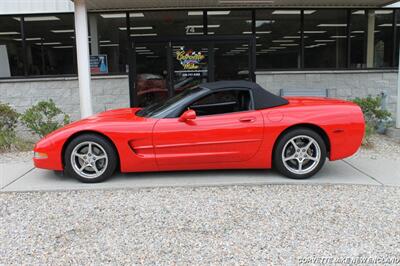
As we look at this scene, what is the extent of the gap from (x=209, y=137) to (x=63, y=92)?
6.40 m

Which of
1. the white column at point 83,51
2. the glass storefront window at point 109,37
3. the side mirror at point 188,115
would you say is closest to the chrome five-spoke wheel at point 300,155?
the side mirror at point 188,115

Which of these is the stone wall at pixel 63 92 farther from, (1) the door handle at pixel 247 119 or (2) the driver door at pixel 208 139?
(1) the door handle at pixel 247 119

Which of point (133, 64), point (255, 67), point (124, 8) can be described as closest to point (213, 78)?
point (255, 67)

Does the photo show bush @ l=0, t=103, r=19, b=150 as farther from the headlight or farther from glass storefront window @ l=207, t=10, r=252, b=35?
glass storefront window @ l=207, t=10, r=252, b=35

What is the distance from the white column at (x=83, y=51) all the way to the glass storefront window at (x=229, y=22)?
345 centimetres

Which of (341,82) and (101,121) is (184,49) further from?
(101,121)

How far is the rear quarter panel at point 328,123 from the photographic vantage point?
5359 millimetres

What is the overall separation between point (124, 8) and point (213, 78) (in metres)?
2.73

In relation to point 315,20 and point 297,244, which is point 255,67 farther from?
point 297,244

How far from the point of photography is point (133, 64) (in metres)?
10.3

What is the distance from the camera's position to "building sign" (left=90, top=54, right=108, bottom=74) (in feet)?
34.1

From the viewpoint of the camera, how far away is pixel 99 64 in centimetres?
1045

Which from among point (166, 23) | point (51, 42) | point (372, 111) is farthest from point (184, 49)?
point (372, 111)

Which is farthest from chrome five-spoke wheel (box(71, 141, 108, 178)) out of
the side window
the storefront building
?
the storefront building
